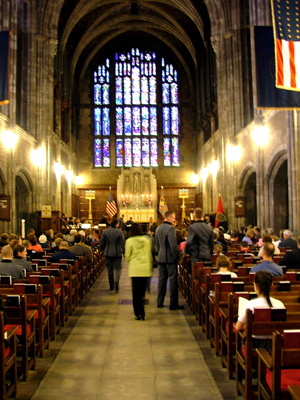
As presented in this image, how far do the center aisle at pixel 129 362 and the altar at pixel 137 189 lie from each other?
2472 centimetres

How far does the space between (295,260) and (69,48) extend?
95.2 feet

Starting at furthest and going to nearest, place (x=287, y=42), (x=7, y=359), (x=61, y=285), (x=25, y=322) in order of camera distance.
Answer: (x=287, y=42), (x=61, y=285), (x=25, y=322), (x=7, y=359)

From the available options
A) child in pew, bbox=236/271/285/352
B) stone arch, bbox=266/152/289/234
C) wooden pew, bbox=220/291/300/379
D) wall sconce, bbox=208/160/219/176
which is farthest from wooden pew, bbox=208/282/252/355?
wall sconce, bbox=208/160/219/176

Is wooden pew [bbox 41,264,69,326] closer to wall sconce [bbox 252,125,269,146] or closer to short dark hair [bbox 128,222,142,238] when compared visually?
short dark hair [bbox 128,222,142,238]

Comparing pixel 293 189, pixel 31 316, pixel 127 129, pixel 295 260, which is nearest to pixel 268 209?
pixel 293 189

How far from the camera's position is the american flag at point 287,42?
9977mm

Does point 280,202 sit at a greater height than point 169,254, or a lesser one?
greater

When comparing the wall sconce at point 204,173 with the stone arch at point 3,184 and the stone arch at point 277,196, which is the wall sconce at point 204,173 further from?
the stone arch at point 3,184

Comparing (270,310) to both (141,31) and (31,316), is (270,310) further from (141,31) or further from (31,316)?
(141,31)

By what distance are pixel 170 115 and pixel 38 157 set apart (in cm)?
1607

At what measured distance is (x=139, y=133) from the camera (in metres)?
36.5

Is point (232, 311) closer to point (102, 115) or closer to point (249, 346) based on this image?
point (249, 346)

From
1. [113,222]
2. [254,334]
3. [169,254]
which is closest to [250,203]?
[113,222]

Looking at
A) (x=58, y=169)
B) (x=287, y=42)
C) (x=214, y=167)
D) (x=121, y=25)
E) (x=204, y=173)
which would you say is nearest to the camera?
(x=287, y=42)
